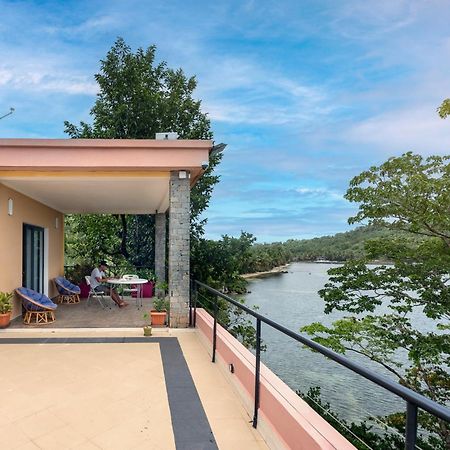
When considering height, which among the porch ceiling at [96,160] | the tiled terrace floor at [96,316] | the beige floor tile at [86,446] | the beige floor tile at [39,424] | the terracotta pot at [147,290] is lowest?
the tiled terrace floor at [96,316]

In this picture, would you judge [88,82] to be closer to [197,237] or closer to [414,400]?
[197,237]

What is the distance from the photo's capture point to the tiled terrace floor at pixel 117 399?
3.04m

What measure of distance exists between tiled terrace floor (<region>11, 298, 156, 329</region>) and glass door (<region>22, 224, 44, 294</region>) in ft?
2.68

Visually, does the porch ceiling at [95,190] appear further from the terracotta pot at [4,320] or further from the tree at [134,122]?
the tree at [134,122]

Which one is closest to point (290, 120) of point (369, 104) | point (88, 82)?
point (369, 104)

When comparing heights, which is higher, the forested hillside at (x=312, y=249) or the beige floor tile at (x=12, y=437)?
the forested hillside at (x=312, y=249)

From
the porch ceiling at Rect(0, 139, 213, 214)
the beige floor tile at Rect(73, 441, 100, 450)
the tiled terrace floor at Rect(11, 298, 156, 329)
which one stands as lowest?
the tiled terrace floor at Rect(11, 298, 156, 329)

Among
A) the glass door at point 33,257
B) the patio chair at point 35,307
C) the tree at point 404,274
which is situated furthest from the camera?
the tree at point 404,274

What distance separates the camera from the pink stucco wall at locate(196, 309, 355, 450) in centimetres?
225

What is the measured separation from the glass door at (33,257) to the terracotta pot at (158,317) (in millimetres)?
3062

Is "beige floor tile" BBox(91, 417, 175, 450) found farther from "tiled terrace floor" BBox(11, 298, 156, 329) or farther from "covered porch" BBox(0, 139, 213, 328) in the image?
"tiled terrace floor" BBox(11, 298, 156, 329)

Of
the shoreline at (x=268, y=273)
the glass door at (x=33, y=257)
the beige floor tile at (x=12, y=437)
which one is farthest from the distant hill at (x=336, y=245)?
the beige floor tile at (x=12, y=437)

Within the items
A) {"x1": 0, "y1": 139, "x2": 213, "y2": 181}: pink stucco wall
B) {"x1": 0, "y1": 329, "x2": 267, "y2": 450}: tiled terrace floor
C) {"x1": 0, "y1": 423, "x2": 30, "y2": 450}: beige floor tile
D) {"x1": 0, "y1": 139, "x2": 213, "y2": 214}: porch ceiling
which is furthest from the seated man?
{"x1": 0, "y1": 423, "x2": 30, "y2": 450}: beige floor tile

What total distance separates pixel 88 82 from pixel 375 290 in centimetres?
1496
